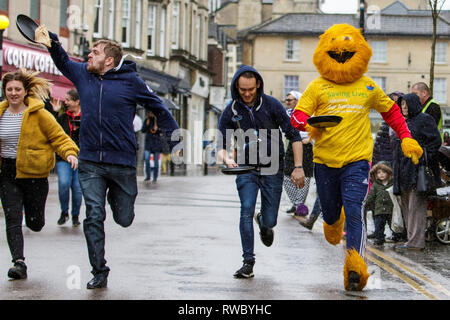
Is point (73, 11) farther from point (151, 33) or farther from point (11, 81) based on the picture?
point (11, 81)

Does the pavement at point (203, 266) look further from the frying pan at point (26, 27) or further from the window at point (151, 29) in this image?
the window at point (151, 29)

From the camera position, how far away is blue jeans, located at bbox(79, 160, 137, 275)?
6832 mm

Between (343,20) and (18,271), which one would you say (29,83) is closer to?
(18,271)

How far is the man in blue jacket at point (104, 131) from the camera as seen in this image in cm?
689

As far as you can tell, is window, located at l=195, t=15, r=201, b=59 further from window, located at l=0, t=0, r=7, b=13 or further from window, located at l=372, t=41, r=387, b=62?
window, located at l=0, t=0, r=7, b=13

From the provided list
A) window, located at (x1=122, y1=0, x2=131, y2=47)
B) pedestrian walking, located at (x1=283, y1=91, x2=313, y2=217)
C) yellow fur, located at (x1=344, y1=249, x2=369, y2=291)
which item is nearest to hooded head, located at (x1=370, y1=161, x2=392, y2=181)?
pedestrian walking, located at (x1=283, y1=91, x2=313, y2=217)

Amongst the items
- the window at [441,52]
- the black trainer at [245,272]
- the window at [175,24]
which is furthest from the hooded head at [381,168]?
the window at [441,52]

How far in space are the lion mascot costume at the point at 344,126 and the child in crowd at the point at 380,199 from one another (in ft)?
10.8

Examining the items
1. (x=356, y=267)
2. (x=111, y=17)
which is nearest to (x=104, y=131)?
(x=356, y=267)

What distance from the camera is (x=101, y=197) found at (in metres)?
6.95

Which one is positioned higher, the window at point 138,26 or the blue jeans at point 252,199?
the window at point 138,26

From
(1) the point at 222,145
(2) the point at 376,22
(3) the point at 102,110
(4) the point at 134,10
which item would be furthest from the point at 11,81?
(2) the point at 376,22
